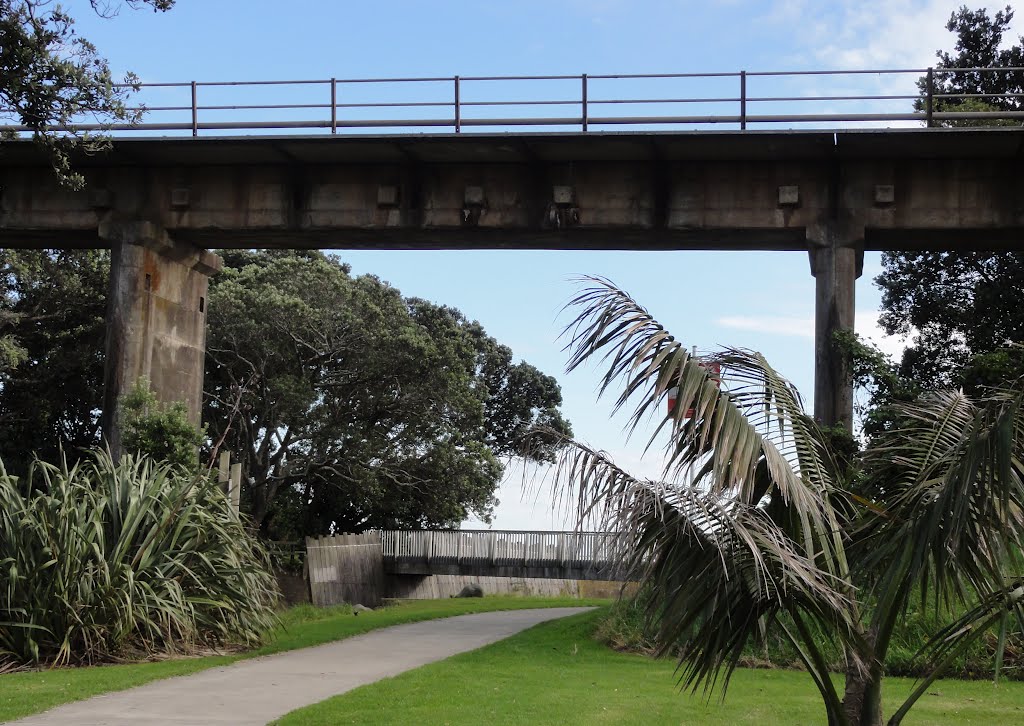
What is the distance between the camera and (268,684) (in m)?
12.9

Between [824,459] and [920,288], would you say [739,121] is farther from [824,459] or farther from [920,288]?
[920,288]

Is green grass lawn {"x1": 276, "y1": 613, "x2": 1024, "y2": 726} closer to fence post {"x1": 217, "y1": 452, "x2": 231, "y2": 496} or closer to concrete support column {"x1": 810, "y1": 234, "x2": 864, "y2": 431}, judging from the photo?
fence post {"x1": 217, "y1": 452, "x2": 231, "y2": 496}

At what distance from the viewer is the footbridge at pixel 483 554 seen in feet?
103

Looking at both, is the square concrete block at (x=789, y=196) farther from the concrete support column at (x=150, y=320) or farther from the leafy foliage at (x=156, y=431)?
the concrete support column at (x=150, y=320)

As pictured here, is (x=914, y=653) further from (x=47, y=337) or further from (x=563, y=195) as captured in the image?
(x=47, y=337)

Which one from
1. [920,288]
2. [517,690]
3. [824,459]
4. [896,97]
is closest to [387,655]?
[517,690]

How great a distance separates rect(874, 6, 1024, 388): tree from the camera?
94.0ft

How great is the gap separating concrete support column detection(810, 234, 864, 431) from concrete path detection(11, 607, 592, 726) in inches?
243

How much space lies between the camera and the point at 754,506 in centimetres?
827

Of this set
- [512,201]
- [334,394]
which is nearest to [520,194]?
[512,201]

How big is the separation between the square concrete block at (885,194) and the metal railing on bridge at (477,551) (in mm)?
13378

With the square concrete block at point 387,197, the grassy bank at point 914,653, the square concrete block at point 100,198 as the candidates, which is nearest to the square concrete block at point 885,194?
the grassy bank at point 914,653

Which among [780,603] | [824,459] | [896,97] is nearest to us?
[780,603]

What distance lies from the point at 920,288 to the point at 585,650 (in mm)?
18944
